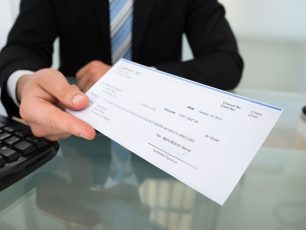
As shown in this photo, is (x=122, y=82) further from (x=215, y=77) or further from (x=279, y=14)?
(x=279, y=14)

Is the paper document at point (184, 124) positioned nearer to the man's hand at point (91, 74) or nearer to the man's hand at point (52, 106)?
the man's hand at point (52, 106)

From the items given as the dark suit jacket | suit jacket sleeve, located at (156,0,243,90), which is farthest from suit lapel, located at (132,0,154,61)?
suit jacket sleeve, located at (156,0,243,90)

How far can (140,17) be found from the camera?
78cm

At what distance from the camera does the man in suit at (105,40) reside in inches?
23.9

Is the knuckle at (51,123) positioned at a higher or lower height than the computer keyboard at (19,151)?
higher

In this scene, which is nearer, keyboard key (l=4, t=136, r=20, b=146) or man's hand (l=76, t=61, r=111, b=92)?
keyboard key (l=4, t=136, r=20, b=146)

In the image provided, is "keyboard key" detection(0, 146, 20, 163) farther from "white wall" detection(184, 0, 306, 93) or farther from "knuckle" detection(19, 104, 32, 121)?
"white wall" detection(184, 0, 306, 93)

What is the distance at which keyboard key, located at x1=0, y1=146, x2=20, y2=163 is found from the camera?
37 centimetres

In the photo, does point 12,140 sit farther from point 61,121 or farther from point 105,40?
point 105,40

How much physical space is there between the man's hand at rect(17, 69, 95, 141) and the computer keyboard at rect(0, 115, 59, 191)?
2 centimetres

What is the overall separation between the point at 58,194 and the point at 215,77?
1.38 ft

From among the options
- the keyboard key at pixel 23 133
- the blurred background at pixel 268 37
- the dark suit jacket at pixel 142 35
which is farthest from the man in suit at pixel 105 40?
the blurred background at pixel 268 37

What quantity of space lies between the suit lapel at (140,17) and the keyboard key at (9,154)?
0.49m

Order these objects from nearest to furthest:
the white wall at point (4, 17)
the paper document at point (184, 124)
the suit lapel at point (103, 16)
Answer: the paper document at point (184, 124) < the suit lapel at point (103, 16) < the white wall at point (4, 17)
